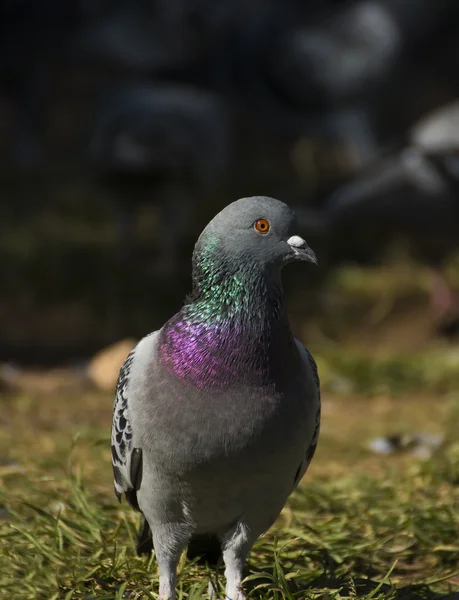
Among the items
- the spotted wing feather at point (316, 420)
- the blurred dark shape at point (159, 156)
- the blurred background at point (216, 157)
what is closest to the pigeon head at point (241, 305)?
the spotted wing feather at point (316, 420)

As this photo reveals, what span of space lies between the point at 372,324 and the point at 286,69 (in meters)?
2.84

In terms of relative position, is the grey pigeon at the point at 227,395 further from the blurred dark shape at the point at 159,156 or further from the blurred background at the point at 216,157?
the blurred dark shape at the point at 159,156

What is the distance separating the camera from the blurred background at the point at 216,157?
6.55m

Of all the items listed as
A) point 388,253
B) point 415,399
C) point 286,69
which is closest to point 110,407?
point 415,399

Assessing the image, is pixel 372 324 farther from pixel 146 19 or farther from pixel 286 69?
pixel 146 19

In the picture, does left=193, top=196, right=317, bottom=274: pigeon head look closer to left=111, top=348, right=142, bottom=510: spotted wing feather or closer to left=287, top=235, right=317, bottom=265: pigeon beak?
left=287, top=235, right=317, bottom=265: pigeon beak

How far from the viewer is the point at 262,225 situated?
2432 millimetres

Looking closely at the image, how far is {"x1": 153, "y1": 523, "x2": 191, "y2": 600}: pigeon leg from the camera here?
8.45ft

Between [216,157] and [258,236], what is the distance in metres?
4.89

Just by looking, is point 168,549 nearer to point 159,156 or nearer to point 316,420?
point 316,420

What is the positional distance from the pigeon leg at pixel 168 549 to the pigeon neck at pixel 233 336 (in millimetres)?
428

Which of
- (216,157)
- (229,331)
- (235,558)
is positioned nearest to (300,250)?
(229,331)

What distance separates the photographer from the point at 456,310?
656 cm

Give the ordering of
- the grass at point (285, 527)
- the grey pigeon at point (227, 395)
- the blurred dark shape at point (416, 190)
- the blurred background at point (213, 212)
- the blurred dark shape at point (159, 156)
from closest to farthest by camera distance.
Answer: the grey pigeon at point (227, 395) < the grass at point (285, 527) < the blurred background at point (213, 212) < the blurred dark shape at point (416, 190) < the blurred dark shape at point (159, 156)
